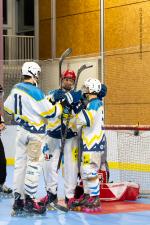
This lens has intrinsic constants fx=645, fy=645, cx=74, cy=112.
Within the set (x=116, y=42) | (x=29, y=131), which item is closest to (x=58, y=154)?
(x=29, y=131)

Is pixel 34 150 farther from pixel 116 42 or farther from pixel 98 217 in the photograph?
pixel 116 42

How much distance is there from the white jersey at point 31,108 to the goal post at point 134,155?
1.92 metres

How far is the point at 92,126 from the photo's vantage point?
6.07m

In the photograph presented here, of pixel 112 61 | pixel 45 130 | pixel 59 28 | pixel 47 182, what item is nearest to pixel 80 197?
pixel 47 182

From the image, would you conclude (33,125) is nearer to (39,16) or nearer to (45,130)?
(45,130)

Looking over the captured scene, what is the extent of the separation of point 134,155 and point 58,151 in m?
2.11

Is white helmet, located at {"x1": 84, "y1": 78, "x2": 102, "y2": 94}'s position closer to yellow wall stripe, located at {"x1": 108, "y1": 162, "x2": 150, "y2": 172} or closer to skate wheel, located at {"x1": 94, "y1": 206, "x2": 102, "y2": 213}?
skate wheel, located at {"x1": 94, "y1": 206, "x2": 102, "y2": 213}

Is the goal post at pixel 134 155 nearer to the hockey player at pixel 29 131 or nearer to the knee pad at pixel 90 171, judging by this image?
the knee pad at pixel 90 171

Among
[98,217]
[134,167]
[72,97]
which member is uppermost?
[72,97]

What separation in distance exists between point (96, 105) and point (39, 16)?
26.1 ft

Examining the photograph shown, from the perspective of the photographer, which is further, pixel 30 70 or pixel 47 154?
pixel 47 154

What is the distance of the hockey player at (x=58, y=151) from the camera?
239 inches

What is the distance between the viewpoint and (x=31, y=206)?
5934 millimetres

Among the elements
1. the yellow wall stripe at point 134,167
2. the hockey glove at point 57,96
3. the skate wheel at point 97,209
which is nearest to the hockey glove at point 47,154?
the hockey glove at point 57,96
